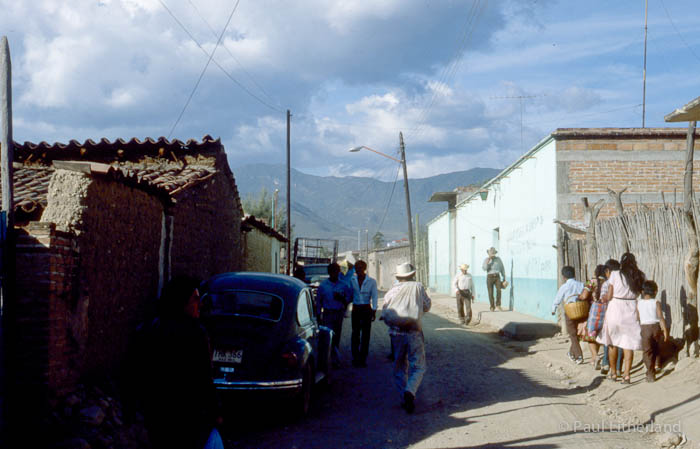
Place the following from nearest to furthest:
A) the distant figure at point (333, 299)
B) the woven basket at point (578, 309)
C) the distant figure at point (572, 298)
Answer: the woven basket at point (578, 309) < the distant figure at point (572, 298) < the distant figure at point (333, 299)

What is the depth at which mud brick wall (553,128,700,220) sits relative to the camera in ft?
53.4

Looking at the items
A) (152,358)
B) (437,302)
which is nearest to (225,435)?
(152,358)

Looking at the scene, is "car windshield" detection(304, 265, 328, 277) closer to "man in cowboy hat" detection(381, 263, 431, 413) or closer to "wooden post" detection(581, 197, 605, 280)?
"wooden post" detection(581, 197, 605, 280)

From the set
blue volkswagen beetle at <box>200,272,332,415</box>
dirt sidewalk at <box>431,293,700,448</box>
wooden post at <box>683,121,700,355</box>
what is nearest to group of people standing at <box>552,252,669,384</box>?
dirt sidewalk at <box>431,293,700,448</box>

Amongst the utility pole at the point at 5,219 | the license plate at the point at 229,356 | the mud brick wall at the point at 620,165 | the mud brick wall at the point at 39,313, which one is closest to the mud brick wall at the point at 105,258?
the mud brick wall at the point at 39,313

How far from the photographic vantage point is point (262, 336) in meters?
7.19

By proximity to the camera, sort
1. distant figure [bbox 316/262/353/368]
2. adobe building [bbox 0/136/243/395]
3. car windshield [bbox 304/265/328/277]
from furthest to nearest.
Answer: car windshield [bbox 304/265/328/277]
distant figure [bbox 316/262/353/368]
adobe building [bbox 0/136/243/395]

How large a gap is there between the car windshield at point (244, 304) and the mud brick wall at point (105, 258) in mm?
1006

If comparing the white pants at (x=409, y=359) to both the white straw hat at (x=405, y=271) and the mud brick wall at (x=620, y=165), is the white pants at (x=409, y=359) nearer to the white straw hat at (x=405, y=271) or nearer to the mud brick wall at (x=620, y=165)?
the white straw hat at (x=405, y=271)

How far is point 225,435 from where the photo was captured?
6.75m

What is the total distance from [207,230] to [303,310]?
488 cm

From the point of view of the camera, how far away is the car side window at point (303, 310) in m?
8.06

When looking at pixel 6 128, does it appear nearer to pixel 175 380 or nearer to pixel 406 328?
pixel 175 380

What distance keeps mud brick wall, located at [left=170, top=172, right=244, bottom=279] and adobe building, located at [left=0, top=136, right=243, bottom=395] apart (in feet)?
0.11
